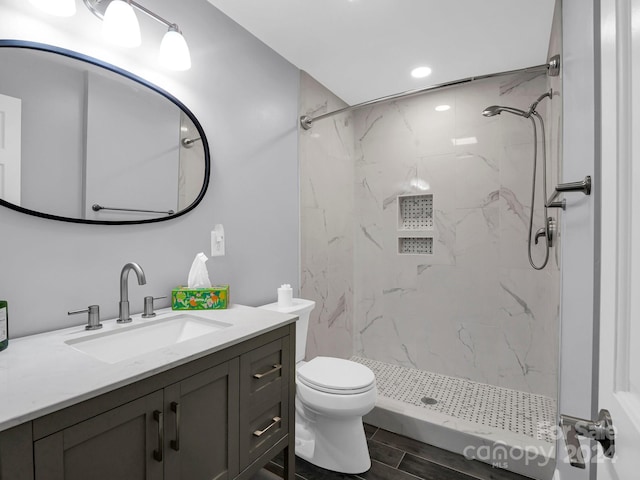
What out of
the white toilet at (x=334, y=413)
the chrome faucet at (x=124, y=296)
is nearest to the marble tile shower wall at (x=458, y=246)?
the white toilet at (x=334, y=413)

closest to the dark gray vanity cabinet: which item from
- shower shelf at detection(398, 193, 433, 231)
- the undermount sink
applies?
the undermount sink

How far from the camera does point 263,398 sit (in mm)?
1298

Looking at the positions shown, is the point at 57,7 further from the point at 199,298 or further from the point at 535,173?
the point at 535,173

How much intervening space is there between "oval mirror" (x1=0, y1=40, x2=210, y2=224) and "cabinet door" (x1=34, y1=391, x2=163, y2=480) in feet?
2.53

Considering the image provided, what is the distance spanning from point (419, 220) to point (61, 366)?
2586 millimetres

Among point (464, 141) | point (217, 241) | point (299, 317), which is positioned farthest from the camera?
point (464, 141)

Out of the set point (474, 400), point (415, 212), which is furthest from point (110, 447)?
point (415, 212)

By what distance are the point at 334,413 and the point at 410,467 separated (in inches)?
22.5

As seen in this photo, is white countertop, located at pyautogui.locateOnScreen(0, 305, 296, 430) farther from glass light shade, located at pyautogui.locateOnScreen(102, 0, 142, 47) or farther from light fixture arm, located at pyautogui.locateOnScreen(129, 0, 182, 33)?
light fixture arm, located at pyautogui.locateOnScreen(129, 0, 182, 33)

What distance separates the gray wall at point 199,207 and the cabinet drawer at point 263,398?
0.60 meters

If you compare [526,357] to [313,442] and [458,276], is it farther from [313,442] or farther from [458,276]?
[313,442]

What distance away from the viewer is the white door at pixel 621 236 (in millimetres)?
464

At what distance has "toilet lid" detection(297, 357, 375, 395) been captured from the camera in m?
1.65

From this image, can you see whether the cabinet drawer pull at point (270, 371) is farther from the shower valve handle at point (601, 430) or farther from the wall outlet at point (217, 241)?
the shower valve handle at point (601, 430)
